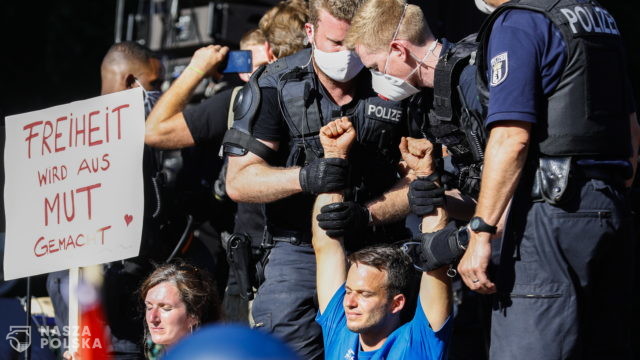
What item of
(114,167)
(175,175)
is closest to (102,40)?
(175,175)

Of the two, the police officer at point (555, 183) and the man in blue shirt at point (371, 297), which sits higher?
the police officer at point (555, 183)

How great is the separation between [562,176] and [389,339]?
4.24ft

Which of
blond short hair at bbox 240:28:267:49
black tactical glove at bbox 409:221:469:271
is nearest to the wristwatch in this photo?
black tactical glove at bbox 409:221:469:271

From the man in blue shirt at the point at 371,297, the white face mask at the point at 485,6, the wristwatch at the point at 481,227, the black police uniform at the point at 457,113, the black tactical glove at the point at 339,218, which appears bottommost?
the man in blue shirt at the point at 371,297

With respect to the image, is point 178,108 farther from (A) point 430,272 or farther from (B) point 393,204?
(A) point 430,272

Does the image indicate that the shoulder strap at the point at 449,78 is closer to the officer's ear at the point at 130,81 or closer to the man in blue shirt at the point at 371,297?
the man in blue shirt at the point at 371,297

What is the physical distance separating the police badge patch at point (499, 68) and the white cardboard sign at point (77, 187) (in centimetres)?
209

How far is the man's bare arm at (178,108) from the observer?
516cm

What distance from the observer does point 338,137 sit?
424cm

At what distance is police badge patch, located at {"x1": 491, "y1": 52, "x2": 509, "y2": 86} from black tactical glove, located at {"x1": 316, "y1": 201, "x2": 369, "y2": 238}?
1.01m

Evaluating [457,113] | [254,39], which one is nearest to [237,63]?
[254,39]

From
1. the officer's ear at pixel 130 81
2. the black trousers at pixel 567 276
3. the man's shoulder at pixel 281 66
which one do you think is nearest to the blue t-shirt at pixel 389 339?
the black trousers at pixel 567 276

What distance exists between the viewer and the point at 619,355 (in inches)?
135

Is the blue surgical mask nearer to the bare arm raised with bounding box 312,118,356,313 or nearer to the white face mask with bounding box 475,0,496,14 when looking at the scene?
the bare arm raised with bounding box 312,118,356,313
